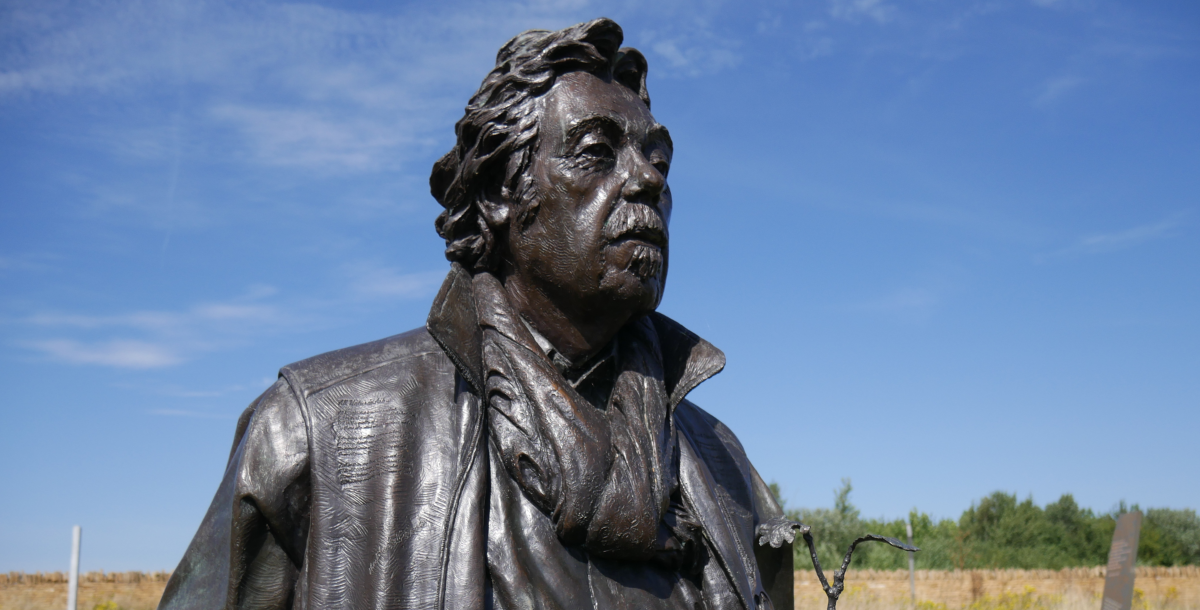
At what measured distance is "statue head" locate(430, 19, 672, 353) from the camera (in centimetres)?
277

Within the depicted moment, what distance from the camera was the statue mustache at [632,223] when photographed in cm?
275

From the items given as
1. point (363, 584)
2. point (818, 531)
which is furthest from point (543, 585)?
point (818, 531)

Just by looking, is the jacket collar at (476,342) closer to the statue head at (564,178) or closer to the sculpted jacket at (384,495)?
the sculpted jacket at (384,495)

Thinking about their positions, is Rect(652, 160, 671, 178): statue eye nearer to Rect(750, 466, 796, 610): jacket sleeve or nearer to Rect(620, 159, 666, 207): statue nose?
Rect(620, 159, 666, 207): statue nose

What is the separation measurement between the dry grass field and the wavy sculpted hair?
1321 cm

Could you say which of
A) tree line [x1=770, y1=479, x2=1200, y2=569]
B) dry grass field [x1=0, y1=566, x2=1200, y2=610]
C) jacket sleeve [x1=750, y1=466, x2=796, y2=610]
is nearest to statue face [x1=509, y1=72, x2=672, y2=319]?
jacket sleeve [x1=750, y1=466, x2=796, y2=610]

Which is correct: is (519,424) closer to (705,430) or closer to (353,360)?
(353,360)

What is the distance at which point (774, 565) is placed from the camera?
3.23 metres

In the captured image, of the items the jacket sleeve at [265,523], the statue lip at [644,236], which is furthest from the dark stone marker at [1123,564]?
the jacket sleeve at [265,523]

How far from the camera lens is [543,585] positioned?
2.57 m

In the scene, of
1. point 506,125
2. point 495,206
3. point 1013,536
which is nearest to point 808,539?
point 495,206

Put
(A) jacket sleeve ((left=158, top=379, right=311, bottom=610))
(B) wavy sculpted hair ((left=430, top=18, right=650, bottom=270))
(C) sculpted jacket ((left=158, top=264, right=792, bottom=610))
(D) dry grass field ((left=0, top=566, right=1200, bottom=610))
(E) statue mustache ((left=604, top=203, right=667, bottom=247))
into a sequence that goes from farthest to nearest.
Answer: (D) dry grass field ((left=0, top=566, right=1200, bottom=610))
(B) wavy sculpted hair ((left=430, top=18, right=650, bottom=270))
(E) statue mustache ((left=604, top=203, right=667, bottom=247))
(A) jacket sleeve ((left=158, top=379, right=311, bottom=610))
(C) sculpted jacket ((left=158, top=264, right=792, bottom=610))

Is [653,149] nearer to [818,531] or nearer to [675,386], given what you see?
[675,386]

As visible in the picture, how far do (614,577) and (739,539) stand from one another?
18.3 inches
